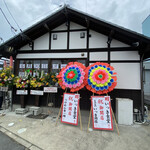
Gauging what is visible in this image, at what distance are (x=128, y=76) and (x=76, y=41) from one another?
2882 mm

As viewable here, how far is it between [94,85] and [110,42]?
2300 millimetres

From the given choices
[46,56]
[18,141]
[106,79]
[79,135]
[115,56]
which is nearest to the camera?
[18,141]

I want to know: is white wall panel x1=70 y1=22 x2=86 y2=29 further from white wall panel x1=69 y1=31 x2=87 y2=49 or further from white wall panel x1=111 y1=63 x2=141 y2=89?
white wall panel x1=111 y1=63 x2=141 y2=89

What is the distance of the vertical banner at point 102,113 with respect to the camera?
282cm

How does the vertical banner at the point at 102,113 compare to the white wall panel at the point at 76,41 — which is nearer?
the vertical banner at the point at 102,113

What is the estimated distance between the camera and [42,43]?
4.71 meters

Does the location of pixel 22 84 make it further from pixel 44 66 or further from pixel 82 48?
pixel 82 48

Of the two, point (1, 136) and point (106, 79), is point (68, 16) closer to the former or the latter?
point (106, 79)

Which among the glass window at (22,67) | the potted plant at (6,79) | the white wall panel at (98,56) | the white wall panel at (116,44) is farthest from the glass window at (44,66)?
the white wall panel at (116,44)

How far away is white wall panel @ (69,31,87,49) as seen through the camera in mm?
4262

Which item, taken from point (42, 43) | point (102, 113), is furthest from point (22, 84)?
point (102, 113)

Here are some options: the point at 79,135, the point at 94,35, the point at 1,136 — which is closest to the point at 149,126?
the point at 79,135

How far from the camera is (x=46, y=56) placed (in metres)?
4.59

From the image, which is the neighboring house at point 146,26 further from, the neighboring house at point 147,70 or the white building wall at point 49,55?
the white building wall at point 49,55
